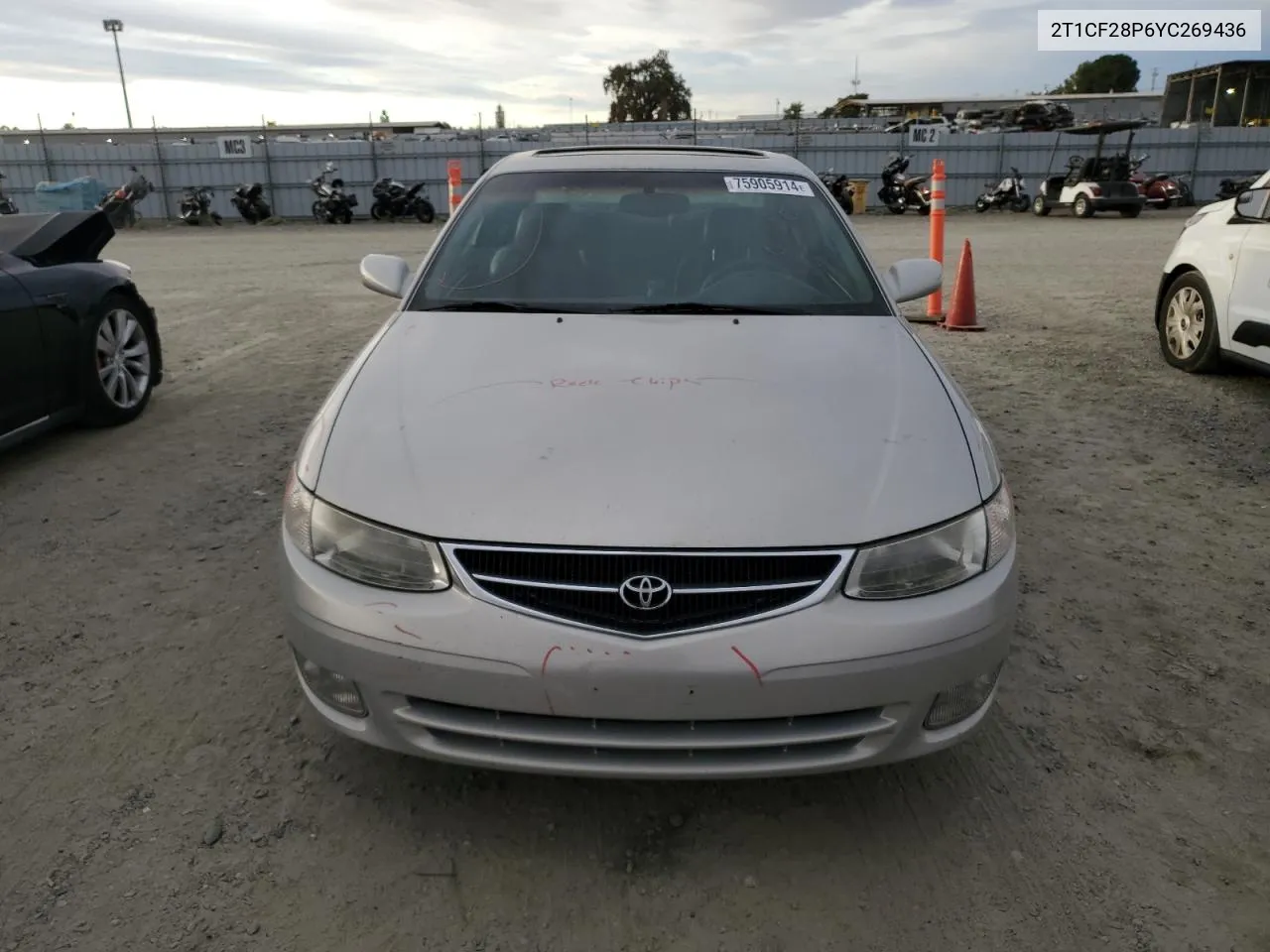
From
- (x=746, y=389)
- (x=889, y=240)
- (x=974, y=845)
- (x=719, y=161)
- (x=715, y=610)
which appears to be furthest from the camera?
(x=889, y=240)

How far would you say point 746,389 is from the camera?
8.45 ft

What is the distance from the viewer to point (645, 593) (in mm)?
1987

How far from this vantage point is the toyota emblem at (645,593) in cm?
199

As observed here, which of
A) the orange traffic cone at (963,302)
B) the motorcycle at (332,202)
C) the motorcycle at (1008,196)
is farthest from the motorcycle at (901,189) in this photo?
the orange traffic cone at (963,302)

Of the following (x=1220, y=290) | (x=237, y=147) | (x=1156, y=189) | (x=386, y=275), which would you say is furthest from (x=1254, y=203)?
(x=237, y=147)

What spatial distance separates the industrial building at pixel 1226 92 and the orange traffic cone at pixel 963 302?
35503 millimetres

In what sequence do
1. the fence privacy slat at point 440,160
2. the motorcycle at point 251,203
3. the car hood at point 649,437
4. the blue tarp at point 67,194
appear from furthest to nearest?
the fence privacy slat at point 440,160, the motorcycle at point 251,203, the blue tarp at point 67,194, the car hood at point 649,437

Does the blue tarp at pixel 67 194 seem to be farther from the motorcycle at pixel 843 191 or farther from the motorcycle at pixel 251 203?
the motorcycle at pixel 843 191

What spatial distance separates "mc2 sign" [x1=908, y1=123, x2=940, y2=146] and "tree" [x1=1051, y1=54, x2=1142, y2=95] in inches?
2845

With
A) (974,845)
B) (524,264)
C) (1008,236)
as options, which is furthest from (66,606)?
(1008,236)

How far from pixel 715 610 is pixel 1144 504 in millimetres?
3191

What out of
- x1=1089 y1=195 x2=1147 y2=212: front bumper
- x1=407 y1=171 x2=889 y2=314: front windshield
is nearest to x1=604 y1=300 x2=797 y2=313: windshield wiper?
x1=407 y1=171 x2=889 y2=314: front windshield

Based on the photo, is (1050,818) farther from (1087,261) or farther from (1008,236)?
(1008,236)

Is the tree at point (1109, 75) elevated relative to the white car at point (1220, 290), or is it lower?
elevated
